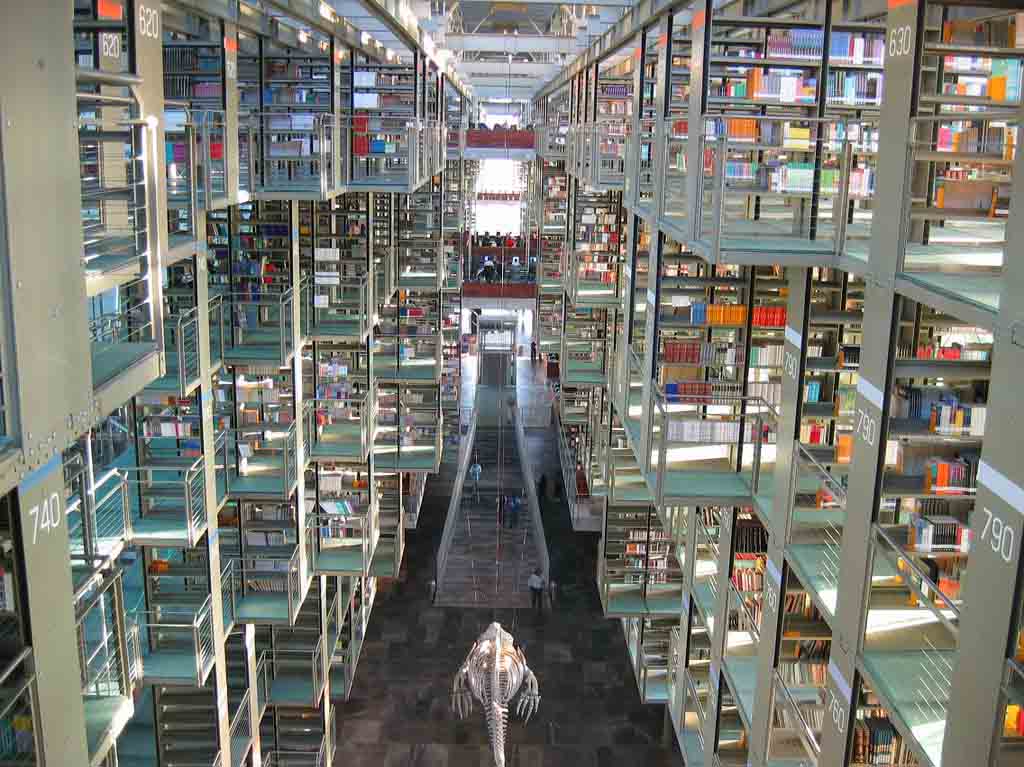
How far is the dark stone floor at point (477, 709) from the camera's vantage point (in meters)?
7.29

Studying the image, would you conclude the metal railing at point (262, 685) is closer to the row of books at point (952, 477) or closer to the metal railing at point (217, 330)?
the metal railing at point (217, 330)

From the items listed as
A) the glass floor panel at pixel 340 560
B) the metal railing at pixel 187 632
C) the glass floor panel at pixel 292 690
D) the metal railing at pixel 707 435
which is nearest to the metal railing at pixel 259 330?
the metal railing at pixel 187 632

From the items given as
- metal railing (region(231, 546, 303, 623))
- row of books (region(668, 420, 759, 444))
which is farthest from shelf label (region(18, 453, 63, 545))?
metal railing (region(231, 546, 303, 623))

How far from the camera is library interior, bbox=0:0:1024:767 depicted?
7.60ft

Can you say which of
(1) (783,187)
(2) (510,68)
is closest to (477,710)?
(1) (783,187)

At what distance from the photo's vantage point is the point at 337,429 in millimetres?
A: 7188

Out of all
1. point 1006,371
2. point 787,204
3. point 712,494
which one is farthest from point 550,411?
point 1006,371

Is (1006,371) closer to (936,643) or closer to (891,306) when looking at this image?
(891,306)

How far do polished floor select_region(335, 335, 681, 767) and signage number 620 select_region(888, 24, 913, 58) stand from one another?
18.9ft

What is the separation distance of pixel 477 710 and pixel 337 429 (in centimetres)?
261

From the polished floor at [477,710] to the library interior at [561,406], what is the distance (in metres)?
0.04

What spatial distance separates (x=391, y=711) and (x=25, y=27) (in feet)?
22.1

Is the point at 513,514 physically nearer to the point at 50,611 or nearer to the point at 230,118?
the point at 230,118

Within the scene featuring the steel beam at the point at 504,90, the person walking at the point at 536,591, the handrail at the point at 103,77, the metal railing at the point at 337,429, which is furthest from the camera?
the steel beam at the point at 504,90
